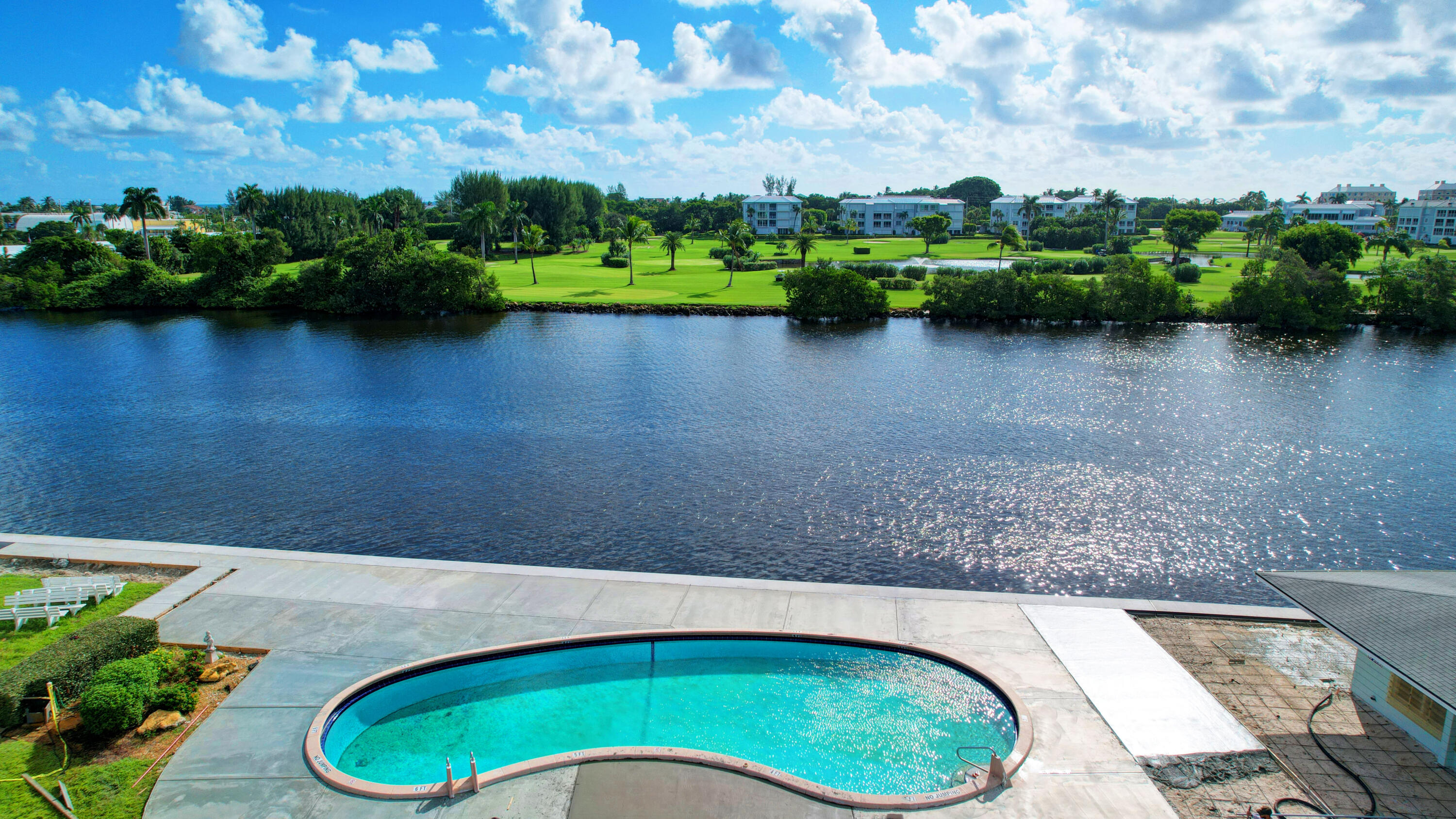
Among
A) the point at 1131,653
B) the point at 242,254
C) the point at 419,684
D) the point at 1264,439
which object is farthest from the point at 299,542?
the point at 242,254

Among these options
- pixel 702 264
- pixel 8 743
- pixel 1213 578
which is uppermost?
pixel 702 264

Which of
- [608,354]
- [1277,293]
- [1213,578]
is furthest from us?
[1277,293]

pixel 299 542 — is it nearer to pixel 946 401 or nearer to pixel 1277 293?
pixel 946 401

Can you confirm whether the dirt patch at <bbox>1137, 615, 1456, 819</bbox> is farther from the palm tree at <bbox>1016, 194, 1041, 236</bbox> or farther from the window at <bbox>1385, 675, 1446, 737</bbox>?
the palm tree at <bbox>1016, 194, 1041, 236</bbox>

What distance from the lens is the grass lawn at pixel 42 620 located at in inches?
679

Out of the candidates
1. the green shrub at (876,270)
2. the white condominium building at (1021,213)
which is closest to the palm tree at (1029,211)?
the white condominium building at (1021,213)

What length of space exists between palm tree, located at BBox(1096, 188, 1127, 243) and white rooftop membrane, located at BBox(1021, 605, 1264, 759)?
153m

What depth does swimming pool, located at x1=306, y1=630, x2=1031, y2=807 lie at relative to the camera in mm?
14141

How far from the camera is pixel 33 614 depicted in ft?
60.2

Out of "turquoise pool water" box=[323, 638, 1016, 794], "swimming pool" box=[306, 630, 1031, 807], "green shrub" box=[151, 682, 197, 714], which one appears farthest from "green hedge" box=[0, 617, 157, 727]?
"turquoise pool water" box=[323, 638, 1016, 794]

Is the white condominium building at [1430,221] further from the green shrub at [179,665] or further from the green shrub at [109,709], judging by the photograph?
the green shrub at [109,709]

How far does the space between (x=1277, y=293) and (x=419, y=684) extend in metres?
84.0

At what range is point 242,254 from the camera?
294 feet

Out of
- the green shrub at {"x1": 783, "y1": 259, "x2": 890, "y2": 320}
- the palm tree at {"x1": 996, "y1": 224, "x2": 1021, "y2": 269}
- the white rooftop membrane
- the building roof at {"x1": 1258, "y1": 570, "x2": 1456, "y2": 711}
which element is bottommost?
the white rooftop membrane
